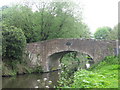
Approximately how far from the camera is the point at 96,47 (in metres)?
14.8

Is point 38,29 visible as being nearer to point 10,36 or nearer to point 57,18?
point 57,18

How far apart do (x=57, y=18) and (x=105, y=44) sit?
585cm

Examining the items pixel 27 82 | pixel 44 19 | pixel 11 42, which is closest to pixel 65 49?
pixel 11 42

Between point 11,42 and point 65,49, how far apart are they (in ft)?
13.6

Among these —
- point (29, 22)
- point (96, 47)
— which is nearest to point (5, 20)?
point (29, 22)

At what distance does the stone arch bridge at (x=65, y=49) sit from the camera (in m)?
14.5

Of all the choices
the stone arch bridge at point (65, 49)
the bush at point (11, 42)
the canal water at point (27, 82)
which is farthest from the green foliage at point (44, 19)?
the canal water at point (27, 82)

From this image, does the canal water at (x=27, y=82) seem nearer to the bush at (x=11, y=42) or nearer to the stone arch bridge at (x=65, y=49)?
the bush at (x=11, y=42)

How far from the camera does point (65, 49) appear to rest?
51.7 ft

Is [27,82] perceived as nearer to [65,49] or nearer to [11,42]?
[11,42]

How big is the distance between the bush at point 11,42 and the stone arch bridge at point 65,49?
1690 mm

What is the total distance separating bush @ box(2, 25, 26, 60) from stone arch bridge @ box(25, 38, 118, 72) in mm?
1690

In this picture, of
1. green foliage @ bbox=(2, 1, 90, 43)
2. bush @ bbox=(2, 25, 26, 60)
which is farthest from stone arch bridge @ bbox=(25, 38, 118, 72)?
green foliage @ bbox=(2, 1, 90, 43)

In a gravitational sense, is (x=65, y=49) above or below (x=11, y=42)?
below
